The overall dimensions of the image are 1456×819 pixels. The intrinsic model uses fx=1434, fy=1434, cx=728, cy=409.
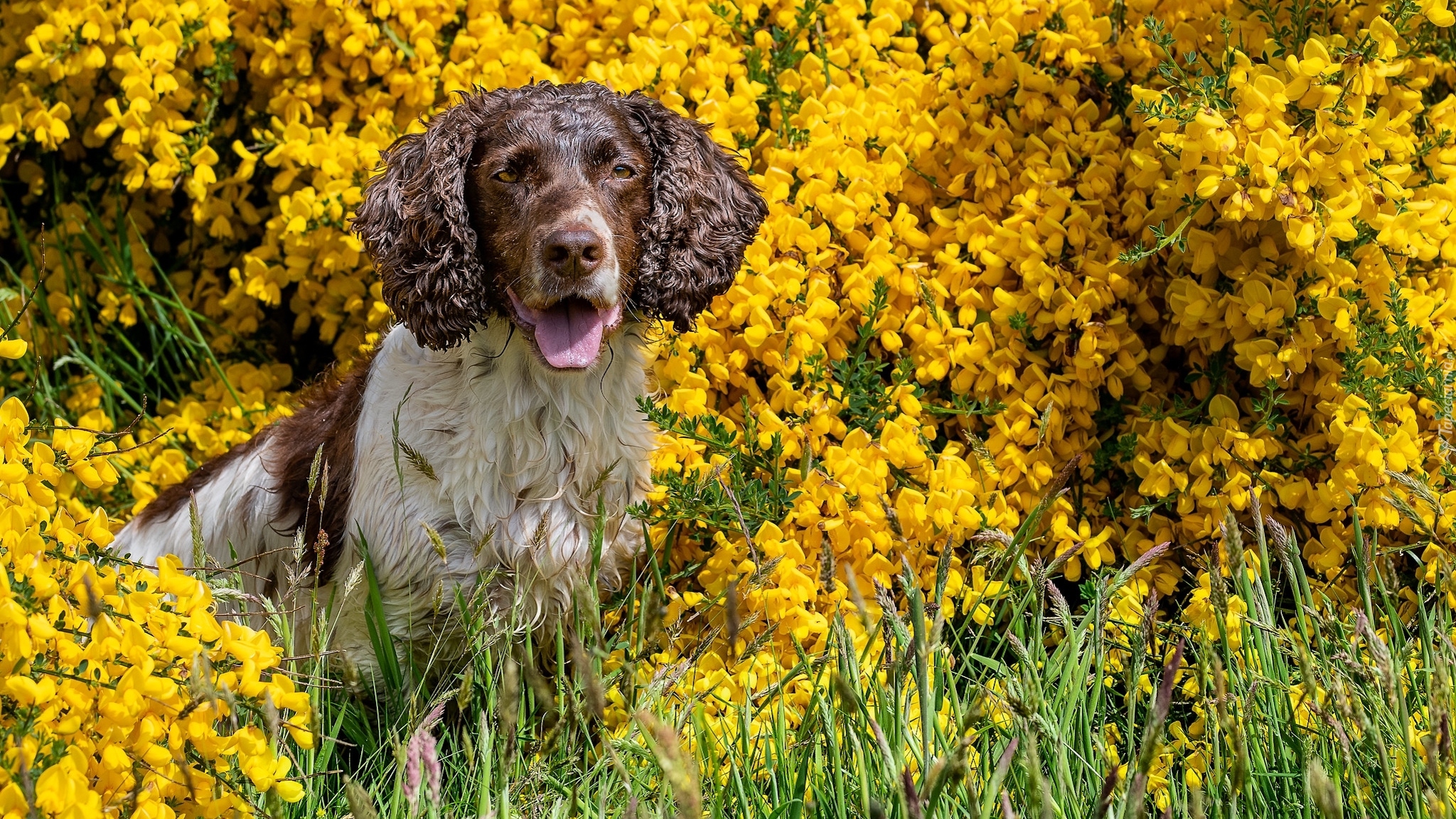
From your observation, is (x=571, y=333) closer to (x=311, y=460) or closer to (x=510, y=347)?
(x=510, y=347)

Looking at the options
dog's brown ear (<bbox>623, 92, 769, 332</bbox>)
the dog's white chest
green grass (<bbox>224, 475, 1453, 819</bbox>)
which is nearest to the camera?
green grass (<bbox>224, 475, 1453, 819</bbox>)

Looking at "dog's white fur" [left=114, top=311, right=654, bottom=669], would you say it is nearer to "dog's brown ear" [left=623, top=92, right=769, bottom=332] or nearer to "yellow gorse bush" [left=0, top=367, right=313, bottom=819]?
"dog's brown ear" [left=623, top=92, right=769, bottom=332]

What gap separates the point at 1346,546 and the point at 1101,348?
28.5 inches

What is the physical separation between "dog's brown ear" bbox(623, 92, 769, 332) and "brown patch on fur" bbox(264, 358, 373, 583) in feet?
2.54

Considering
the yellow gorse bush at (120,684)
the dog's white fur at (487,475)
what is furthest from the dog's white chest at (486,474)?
the yellow gorse bush at (120,684)

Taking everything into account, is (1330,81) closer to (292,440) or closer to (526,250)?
(526,250)

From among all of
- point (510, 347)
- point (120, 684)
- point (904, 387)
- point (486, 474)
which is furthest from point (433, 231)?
point (120, 684)

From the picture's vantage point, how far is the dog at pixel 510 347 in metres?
3.13

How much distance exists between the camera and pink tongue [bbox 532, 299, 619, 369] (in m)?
3.06

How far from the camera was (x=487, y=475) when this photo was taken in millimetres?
3217

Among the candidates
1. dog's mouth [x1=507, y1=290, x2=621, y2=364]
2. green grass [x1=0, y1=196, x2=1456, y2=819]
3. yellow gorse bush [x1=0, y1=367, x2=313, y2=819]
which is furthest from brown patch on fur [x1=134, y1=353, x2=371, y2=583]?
yellow gorse bush [x1=0, y1=367, x2=313, y2=819]

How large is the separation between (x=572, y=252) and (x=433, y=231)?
45 cm

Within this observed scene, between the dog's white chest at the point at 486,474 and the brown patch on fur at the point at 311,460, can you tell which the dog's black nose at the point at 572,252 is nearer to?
the dog's white chest at the point at 486,474

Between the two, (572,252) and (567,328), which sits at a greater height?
(572,252)
